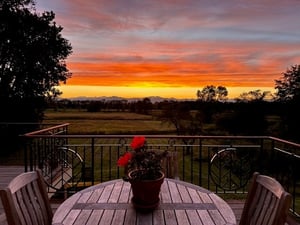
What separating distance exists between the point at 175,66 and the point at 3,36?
20.2 feet

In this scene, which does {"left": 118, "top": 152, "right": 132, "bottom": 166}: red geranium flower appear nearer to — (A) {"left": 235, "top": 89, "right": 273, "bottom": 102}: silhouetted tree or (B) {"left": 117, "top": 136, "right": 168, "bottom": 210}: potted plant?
(B) {"left": 117, "top": 136, "right": 168, "bottom": 210}: potted plant

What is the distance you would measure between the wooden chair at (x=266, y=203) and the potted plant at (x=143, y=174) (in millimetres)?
591

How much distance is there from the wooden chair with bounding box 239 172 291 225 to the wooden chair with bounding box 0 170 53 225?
1297mm

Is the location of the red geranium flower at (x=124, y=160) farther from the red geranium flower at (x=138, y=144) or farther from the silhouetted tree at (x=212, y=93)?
the silhouetted tree at (x=212, y=93)

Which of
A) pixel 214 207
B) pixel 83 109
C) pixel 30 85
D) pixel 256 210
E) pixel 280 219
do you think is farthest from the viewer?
pixel 30 85

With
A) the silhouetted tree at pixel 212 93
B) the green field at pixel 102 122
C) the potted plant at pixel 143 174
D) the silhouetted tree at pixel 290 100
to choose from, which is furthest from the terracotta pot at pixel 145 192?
the silhouetted tree at pixel 290 100

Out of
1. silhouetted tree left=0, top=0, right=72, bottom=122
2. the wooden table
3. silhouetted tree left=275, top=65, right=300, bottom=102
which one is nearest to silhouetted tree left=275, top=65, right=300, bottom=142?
silhouetted tree left=275, top=65, right=300, bottom=102

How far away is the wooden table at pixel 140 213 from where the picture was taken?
1761mm

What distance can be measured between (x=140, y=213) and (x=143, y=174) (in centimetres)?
24

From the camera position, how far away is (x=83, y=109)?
30.9 feet

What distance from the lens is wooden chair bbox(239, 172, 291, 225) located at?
1401 mm

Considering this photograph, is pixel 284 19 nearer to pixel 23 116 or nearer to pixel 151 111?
pixel 151 111

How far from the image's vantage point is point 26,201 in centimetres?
179

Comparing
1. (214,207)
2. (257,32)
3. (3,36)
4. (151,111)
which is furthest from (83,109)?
(214,207)
